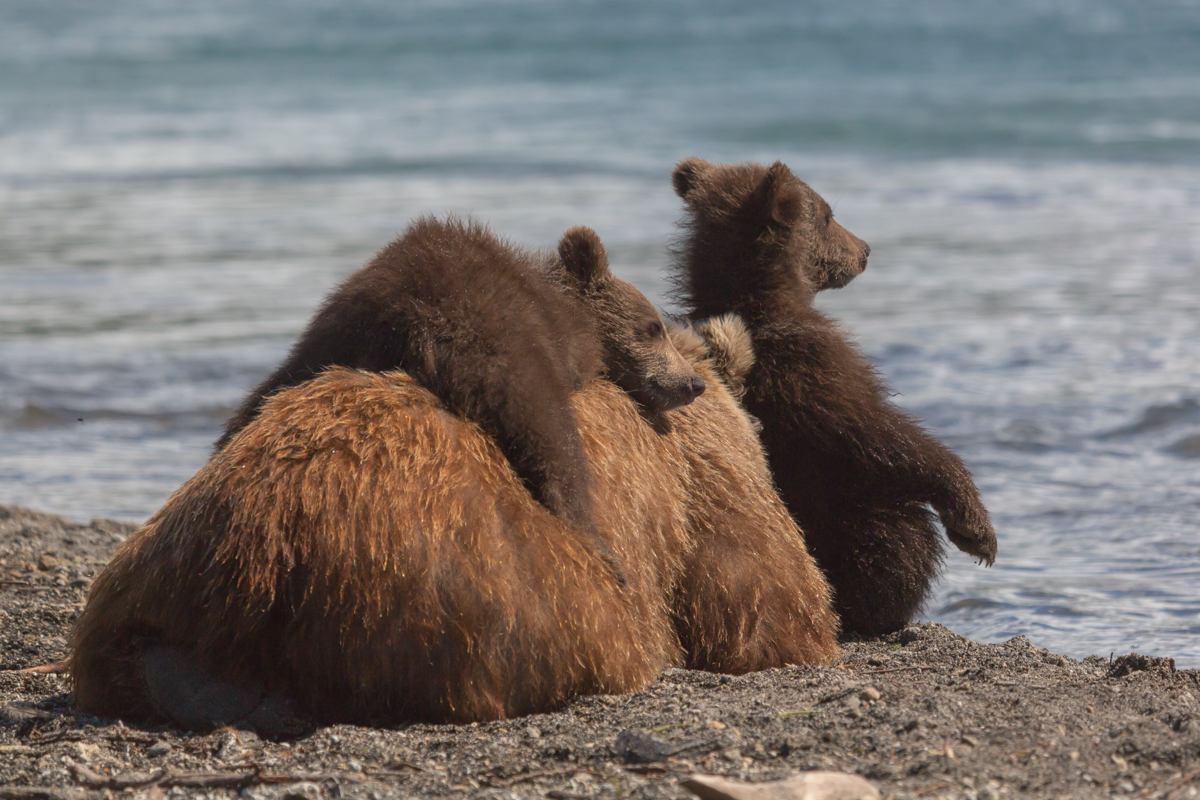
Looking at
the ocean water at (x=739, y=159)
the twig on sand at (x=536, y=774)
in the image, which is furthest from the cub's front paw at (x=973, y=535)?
the twig on sand at (x=536, y=774)

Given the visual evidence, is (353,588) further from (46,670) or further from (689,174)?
(689,174)

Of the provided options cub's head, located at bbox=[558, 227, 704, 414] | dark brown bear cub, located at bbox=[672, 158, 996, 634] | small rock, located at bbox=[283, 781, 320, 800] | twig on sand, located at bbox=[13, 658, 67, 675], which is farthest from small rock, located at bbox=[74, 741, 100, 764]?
dark brown bear cub, located at bbox=[672, 158, 996, 634]

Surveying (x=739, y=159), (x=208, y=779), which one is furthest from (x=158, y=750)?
(x=739, y=159)

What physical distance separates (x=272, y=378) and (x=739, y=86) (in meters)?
38.8

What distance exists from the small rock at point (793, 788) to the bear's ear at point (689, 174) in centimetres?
351

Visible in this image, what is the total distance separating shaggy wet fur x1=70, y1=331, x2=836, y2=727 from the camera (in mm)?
3908

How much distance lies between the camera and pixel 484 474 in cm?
415

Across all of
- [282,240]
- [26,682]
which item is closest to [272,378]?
[26,682]

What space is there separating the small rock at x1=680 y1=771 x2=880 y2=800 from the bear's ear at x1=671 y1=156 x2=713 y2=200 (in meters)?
3.51

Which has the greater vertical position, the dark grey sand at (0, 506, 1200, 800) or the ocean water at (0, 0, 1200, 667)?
the ocean water at (0, 0, 1200, 667)

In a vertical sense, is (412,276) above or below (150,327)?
above

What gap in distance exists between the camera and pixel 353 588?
3.88 m

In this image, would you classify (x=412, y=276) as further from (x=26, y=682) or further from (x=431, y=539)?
(x=26, y=682)

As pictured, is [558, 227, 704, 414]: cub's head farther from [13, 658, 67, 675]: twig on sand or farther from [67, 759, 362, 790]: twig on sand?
[13, 658, 67, 675]: twig on sand
